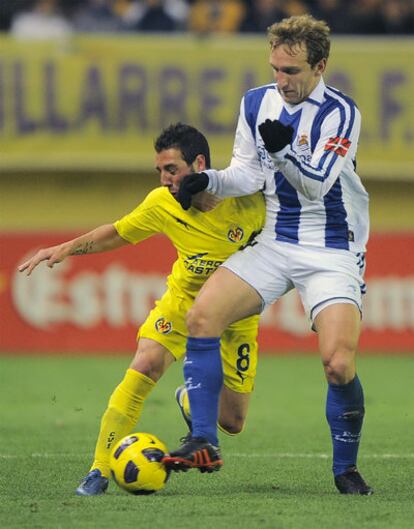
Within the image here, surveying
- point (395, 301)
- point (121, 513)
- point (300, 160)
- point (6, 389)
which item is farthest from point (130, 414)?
point (395, 301)

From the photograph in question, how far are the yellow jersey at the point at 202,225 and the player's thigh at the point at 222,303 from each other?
37cm

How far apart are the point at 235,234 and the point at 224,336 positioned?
65 centimetres

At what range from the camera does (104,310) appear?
1445 cm

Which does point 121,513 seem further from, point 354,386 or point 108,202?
point 108,202

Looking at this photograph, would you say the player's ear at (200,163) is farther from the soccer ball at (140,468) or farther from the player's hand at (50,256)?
the soccer ball at (140,468)

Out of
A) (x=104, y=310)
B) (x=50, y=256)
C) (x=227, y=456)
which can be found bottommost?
(x=104, y=310)

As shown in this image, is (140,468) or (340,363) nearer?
(140,468)

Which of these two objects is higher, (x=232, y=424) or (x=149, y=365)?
(x=149, y=365)

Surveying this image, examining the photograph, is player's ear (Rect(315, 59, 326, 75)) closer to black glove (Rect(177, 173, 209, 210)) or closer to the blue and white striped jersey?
the blue and white striped jersey

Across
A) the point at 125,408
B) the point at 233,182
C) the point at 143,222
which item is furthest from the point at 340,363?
the point at 143,222

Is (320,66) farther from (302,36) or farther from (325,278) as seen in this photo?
(325,278)

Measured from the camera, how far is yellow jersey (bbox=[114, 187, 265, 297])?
688 cm

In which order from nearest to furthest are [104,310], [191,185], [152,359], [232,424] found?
[191,185] < [152,359] < [232,424] < [104,310]

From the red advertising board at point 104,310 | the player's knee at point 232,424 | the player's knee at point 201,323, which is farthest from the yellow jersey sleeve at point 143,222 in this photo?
the red advertising board at point 104,310
